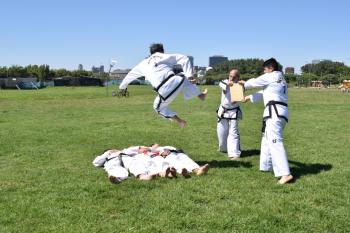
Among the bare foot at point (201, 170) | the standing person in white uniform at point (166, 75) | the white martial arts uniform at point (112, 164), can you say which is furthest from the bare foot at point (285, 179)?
the white martial arts uniform at point (112, 164)

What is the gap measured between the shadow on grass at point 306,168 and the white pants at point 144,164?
2677mm

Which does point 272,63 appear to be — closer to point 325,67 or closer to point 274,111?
point 274,111

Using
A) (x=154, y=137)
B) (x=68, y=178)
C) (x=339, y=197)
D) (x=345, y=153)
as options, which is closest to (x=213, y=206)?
(x=339, y=197)

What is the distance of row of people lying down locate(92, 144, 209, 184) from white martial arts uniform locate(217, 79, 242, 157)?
86.7 inches

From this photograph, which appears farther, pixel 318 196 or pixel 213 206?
pixel 318 196

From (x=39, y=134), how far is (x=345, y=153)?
9998 mm

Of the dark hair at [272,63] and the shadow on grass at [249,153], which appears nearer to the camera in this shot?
the dark hair at [272,63]

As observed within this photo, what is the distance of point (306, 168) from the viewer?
10422 mm

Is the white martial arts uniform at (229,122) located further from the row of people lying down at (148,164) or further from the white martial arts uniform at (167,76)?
the row of people lying down at (148,164)

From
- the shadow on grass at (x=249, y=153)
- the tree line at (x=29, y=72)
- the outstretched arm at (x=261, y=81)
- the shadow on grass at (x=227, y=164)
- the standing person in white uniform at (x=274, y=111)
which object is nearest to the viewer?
the standing person in white uniform at (x=274, y=111)

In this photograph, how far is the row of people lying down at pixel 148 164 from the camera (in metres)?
9.13

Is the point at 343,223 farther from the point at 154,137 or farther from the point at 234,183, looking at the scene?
the point at 154,137

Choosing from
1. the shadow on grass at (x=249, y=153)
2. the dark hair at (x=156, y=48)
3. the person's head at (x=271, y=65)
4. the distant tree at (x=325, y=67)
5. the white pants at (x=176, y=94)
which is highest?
the distant tree at (x=325, y=67)

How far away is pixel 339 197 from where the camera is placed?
7.91 metres
